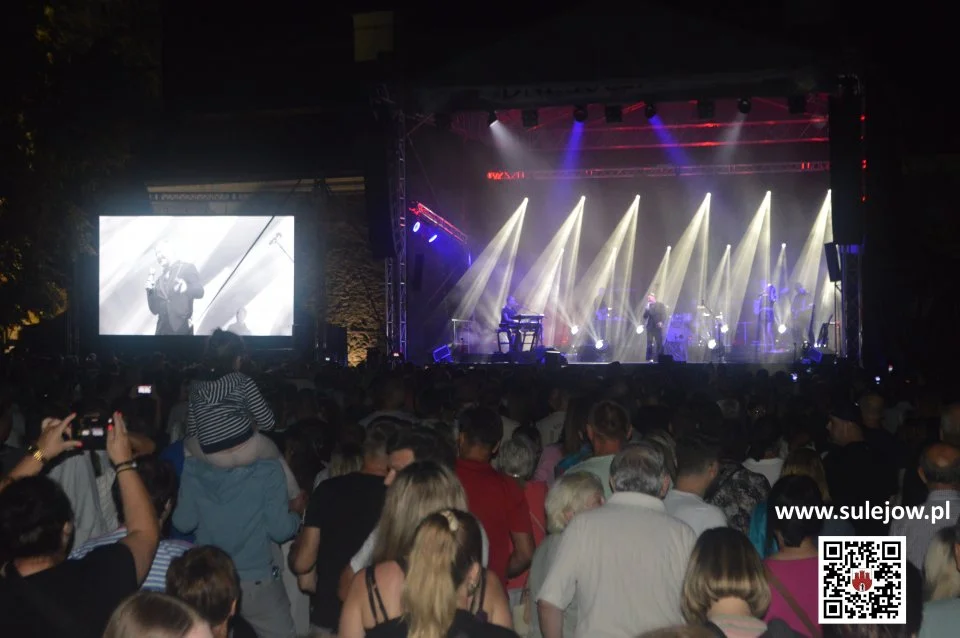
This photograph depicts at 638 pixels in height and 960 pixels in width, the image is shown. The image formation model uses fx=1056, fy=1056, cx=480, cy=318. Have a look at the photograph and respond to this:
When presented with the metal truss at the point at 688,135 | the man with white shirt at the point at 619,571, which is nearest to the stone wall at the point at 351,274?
the metal truss at the point at 688,135

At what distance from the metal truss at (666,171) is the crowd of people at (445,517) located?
1695cm

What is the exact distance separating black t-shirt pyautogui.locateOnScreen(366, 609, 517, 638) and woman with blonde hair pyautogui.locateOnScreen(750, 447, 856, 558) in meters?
1.41

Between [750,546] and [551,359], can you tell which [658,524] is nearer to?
[750,546]

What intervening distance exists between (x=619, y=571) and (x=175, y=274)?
1642cm

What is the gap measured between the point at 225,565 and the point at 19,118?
1860cm

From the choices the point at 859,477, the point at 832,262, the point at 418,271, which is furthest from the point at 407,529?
the point at 418,271

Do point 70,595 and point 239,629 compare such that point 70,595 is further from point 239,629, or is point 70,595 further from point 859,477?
point 859,477

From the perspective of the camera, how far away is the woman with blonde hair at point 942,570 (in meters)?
3.71

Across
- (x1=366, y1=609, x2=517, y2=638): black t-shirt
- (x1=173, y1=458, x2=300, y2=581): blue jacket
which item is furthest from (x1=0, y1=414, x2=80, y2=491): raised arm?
(x1=173, y1=458, x2=300, y2=581): blue jacket

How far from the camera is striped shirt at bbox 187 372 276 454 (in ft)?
16.8

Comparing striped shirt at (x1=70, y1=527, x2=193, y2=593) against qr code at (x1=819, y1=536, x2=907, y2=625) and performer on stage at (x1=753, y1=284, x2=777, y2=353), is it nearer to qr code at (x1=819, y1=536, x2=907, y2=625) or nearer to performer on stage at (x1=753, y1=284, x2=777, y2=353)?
qr code at (x1=819, y1=536, x2=907, y2=625)

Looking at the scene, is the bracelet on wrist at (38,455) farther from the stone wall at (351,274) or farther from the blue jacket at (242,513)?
the stone wall at (351,274)

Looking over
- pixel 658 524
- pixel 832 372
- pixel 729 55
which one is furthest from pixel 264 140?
pixel 658 524

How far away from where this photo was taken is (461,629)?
9.41 feet
